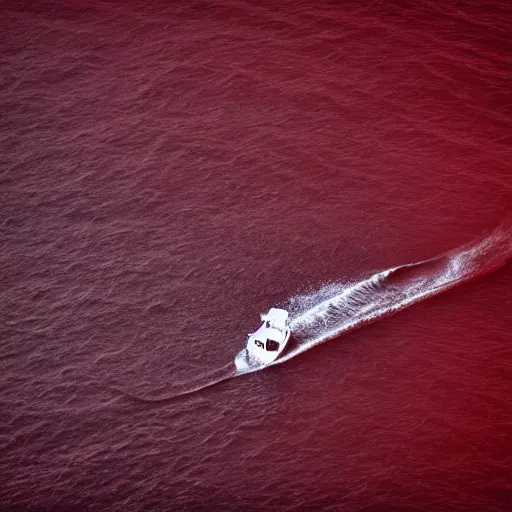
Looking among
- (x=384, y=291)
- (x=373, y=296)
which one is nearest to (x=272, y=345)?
(x=373, y=296)

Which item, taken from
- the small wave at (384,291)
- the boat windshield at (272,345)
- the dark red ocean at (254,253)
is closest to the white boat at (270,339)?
the boat windshield at (272,345)

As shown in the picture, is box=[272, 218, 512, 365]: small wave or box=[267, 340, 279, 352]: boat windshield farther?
box=[272, 218, 512, 365]: small wave

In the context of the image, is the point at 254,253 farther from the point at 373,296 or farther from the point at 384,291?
the point at 384,291

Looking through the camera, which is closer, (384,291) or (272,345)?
(272,345)

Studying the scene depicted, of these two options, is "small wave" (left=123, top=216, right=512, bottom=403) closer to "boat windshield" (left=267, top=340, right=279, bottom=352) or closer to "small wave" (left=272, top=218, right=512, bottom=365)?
"small wave" (left=272, top=218, right=512, bottom=365)

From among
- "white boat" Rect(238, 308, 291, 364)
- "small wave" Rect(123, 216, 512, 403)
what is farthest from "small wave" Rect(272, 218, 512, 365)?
"white boat" Rect(238, 308, 291, 364)

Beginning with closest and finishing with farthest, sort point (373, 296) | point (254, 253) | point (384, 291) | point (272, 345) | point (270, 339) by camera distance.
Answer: point (270, 339) → point (272, 345) → point (373, 296) → point (384, 291) → point (254, 253)

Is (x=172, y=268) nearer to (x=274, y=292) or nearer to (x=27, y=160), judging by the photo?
(x=274, y=292)
